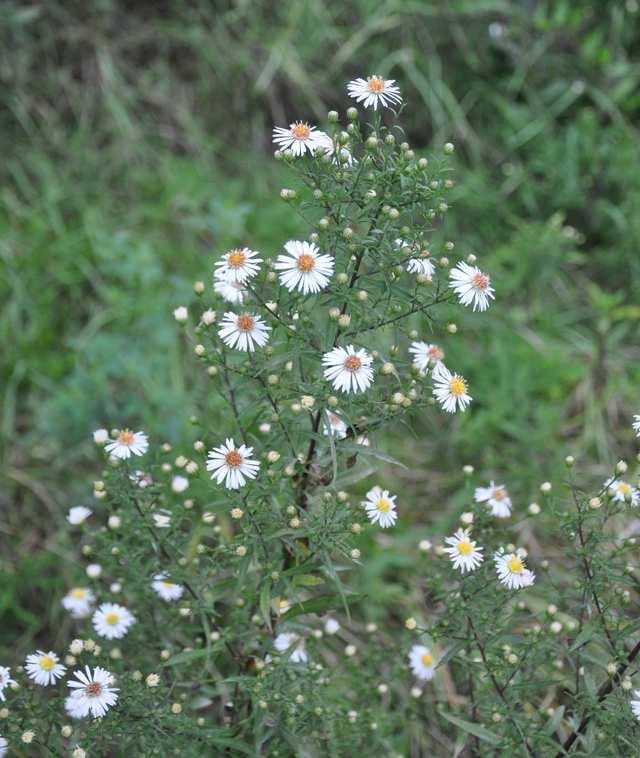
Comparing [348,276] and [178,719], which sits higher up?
[348,276]

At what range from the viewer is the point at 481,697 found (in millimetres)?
2062

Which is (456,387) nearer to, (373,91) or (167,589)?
(373,91)

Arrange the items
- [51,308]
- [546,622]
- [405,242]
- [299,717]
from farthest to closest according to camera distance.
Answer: [51,308] → [546,622] → [299,717] → [405,242]

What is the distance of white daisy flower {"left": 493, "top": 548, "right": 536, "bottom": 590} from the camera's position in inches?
72.5

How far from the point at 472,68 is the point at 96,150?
2118 millimetres

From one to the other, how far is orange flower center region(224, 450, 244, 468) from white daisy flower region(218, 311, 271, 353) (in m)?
0.23

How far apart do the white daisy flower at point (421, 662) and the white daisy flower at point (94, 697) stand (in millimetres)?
885

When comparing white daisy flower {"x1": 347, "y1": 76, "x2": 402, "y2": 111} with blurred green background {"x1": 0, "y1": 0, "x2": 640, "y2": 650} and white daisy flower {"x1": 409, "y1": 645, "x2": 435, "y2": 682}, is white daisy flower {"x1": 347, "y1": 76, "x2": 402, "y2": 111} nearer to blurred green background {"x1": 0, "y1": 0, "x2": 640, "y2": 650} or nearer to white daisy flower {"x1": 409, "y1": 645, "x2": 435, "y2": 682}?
white daisy flower {"x1": 409, "y1": 645, "x2": 435, "y2": 682}

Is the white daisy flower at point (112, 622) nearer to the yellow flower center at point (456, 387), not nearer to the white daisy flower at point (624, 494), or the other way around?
the yellow flower center at point (456, 387)

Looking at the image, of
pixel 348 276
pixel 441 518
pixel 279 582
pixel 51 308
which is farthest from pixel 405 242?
pixel 51 308

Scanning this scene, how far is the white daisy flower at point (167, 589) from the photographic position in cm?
212

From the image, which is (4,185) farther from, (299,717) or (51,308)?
(299,717)

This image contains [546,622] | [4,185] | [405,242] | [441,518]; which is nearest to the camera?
[405,242]

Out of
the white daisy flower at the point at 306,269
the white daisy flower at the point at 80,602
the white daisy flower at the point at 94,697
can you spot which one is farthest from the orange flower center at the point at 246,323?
the white daisy flower at the point at 80,602
